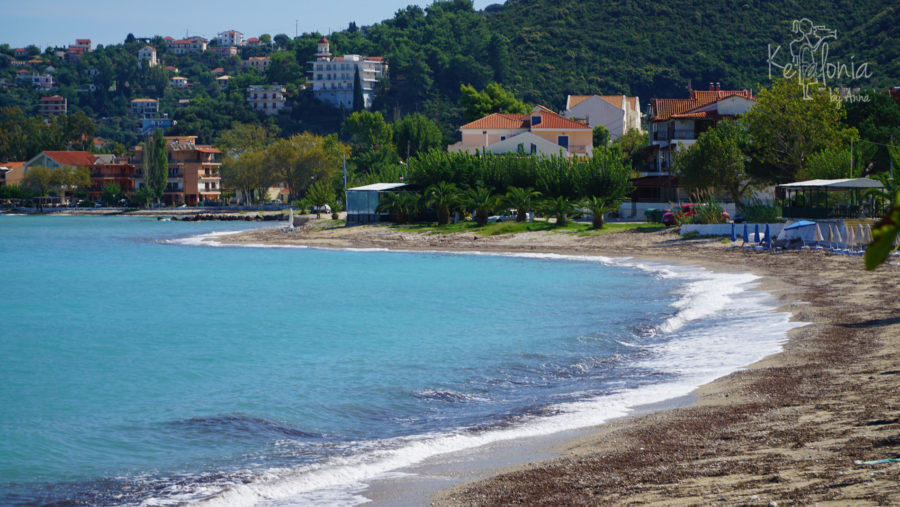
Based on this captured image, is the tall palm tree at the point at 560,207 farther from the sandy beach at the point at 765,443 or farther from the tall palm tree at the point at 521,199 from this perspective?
the sandy beach at the point at 765,443

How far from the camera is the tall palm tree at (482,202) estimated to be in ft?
209

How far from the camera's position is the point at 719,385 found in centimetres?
1580

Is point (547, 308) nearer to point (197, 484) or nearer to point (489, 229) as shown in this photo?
point (197, 484)

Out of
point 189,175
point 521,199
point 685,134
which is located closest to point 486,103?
point 685,134

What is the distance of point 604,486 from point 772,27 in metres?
171

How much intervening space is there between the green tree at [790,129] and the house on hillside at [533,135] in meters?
26.6

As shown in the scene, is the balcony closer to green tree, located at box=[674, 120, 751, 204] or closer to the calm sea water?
green tree, located at box=[674, 120, 751, 204]

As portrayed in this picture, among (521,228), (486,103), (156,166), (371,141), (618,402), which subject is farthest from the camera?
(156,166)

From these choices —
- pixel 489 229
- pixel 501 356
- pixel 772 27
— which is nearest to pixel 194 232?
pixel 489 229

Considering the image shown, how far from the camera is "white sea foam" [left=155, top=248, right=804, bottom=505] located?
1142 centimetres

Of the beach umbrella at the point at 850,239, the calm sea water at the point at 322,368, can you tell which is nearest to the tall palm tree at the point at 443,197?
the calm sea water at the point at 322,368

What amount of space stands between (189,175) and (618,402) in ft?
486

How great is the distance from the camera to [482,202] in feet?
209

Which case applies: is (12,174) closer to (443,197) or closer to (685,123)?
(443,197)
